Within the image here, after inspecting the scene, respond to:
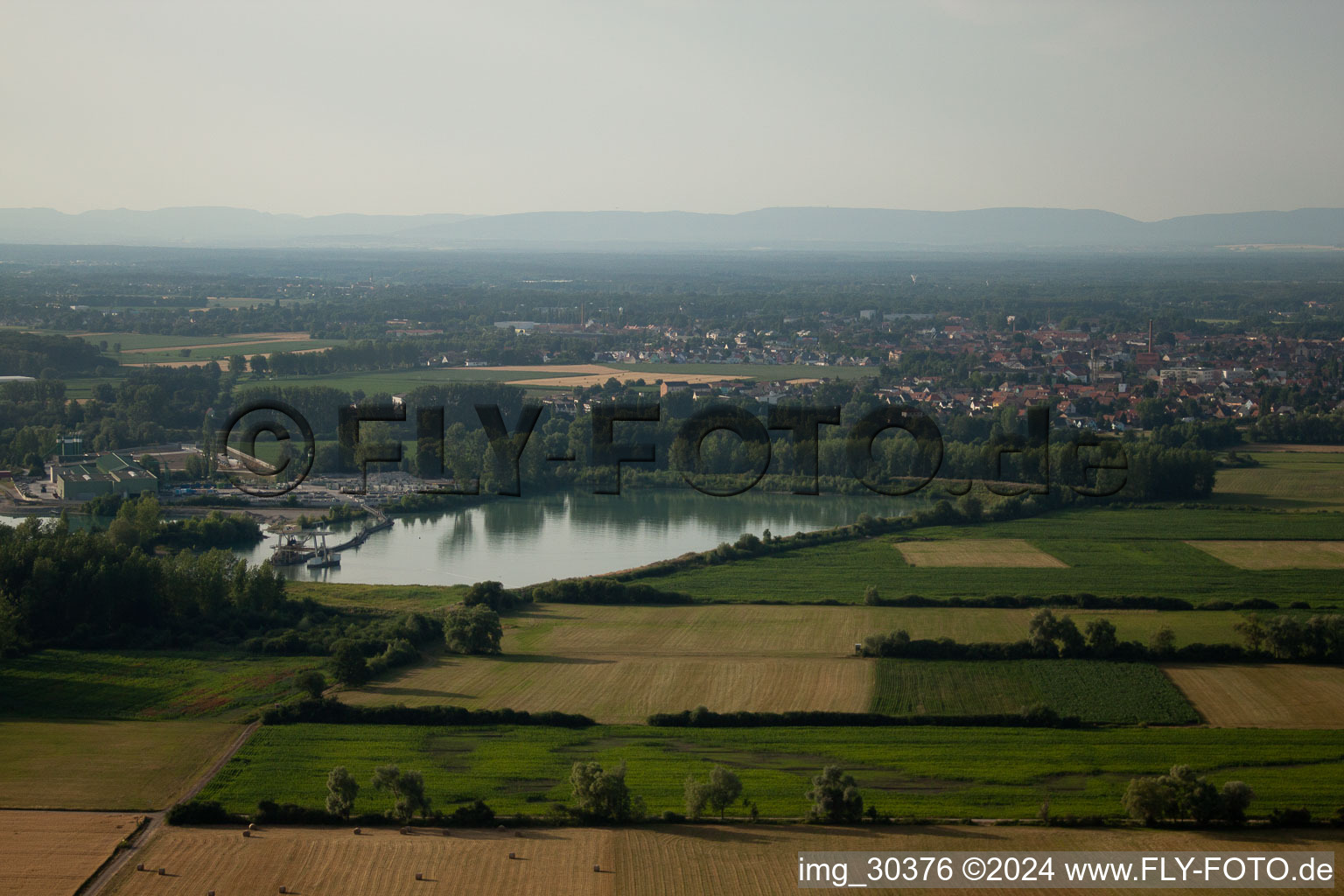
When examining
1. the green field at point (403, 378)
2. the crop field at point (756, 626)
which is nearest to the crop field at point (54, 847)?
the crop field at point (756, 626)

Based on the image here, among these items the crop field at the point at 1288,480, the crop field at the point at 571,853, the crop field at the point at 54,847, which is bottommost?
the crop field at the point at 54,847

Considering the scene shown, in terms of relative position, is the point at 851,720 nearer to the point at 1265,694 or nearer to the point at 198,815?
the point at 1265,694

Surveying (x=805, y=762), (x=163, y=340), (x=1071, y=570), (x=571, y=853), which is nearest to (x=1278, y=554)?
(x=1071, y=570)

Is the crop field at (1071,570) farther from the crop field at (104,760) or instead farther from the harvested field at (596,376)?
the harvested field at (596,376)

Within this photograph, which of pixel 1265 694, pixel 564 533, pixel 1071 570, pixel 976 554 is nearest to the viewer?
pixel 1265 694

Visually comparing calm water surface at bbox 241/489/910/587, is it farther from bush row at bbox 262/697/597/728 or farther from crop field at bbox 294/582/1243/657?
bush row at bbox 262/697/597/728

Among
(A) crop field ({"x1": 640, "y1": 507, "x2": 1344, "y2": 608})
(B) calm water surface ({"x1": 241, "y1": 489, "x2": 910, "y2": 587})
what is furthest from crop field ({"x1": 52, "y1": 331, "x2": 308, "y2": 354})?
(A) crop field ({"x1": 640, "y1": 507, "x2": 1344, "y2": 608})

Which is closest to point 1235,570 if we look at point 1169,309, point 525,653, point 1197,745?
point 1197,745
